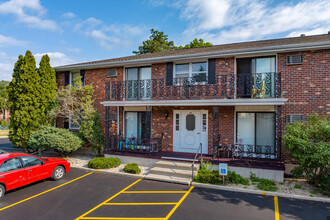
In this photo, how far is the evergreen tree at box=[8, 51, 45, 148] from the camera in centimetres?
1055

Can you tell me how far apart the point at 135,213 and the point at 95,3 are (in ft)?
35.8

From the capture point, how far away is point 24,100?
10.5 m

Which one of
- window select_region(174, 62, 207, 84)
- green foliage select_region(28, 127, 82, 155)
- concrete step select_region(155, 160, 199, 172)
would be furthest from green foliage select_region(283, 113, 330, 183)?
green foliage select_region(28, 127, 82, 155)

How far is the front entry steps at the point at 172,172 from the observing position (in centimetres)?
743

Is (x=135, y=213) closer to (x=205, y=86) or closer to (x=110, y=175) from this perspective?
(x=110, y=175)

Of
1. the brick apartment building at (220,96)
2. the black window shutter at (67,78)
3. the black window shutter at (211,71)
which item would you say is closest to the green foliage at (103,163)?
the brick apartment building at (220,96)

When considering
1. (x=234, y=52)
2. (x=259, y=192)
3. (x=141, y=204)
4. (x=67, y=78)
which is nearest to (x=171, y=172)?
(x=141, y=204)

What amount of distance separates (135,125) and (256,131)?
21.2ft

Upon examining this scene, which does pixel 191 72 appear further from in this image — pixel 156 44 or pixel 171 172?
pixel 156 44

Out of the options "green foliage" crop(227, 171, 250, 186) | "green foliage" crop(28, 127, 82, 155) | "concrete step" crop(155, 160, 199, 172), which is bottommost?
"green foliage" crop(227, 171, 250, 186)

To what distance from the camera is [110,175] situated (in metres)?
8.30

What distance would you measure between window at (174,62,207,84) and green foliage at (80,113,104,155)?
5025 millimetres

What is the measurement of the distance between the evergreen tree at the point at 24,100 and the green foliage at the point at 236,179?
10.6m

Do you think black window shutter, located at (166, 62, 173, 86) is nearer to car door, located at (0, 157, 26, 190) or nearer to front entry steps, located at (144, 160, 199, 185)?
front entry steps, located at (144, 160, 199, 185)
